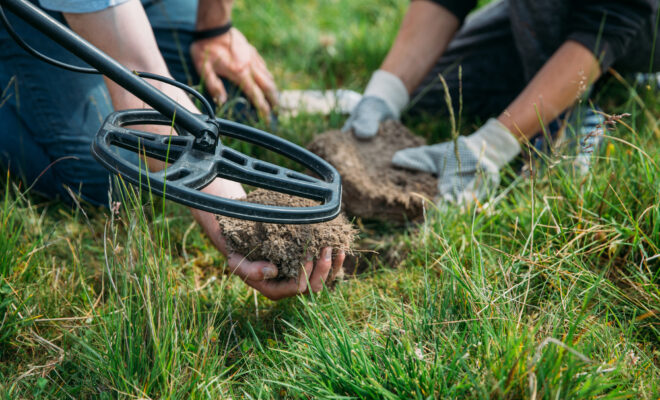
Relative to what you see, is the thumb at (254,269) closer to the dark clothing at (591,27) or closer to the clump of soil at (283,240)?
the clump of soil at (283,240)

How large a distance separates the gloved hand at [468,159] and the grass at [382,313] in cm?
12

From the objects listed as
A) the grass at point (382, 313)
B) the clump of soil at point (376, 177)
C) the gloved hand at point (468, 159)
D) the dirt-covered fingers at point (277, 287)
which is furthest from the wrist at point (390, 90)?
the dirt-covered fingers at point (277, 287)

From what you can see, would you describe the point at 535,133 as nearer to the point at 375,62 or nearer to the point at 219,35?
the point at 375,62

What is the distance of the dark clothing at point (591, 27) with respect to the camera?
74.8 inches

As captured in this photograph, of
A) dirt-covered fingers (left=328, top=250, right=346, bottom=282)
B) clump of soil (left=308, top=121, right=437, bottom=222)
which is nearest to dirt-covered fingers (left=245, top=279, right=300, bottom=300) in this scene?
dirt-covered fingers (left=328, top=250, right=346, bottom=282)

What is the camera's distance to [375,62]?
2908 millimetres

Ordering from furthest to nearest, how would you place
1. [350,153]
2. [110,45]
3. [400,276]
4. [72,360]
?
[350,153], [400,276], [110,45], [72,360]

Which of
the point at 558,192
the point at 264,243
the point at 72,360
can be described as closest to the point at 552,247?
the point at 558,192

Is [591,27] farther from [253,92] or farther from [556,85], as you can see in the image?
[253,92]

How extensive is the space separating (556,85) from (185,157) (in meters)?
1.38

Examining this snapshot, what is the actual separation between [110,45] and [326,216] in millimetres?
793

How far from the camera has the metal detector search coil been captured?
1.10m

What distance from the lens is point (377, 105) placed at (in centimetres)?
220

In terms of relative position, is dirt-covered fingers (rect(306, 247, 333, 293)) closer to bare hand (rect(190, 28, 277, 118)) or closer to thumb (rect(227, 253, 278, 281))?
thumb (rect(227, 253, 278, 281))
